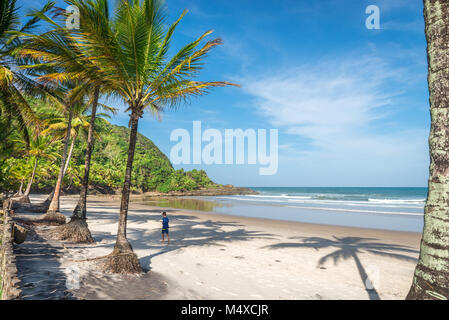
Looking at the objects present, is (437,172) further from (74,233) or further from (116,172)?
(116,172)

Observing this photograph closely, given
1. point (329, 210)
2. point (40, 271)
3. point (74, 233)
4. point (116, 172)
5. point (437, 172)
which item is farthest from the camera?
point (116, 172)

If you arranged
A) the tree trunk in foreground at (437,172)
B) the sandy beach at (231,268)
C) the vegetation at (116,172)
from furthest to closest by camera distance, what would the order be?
the vegetation at (116,172) < the sandy beach at (231,268) < the tree trunk in foreground at (437,172)

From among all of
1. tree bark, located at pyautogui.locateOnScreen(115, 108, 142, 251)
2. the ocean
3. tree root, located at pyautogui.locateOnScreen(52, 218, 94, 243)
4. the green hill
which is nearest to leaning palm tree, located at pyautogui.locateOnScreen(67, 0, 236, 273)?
tree bark, located at pyautogui.locateOnScreen(115, 108, 142, 251)

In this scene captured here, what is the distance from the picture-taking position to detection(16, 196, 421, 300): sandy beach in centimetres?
544

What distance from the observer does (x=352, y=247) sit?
10.4 metres

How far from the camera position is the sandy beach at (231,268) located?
5.44m

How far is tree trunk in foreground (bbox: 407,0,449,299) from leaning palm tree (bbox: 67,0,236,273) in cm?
481

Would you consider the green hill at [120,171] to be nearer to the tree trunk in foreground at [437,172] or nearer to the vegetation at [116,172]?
the vegetation at [116,172]

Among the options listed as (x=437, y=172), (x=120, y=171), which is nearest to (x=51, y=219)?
(x=437, y=172)

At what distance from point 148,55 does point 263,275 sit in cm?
663

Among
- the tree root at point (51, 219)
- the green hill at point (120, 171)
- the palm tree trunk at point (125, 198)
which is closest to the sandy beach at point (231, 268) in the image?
the palm tree trunk at point (125, 198)

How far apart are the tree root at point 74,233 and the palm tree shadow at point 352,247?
23.1ft

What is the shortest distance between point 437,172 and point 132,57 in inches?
262
